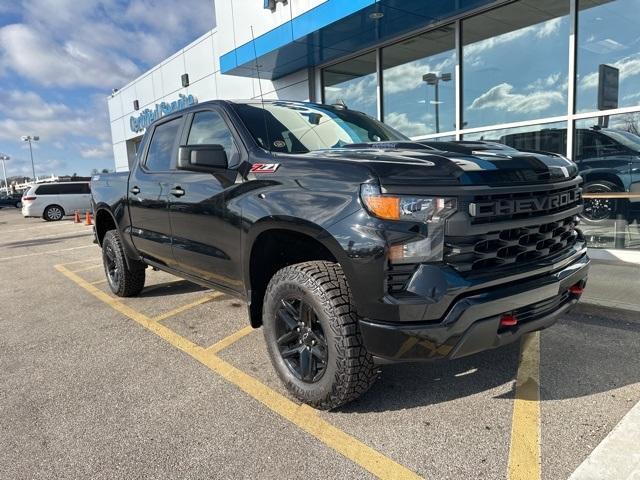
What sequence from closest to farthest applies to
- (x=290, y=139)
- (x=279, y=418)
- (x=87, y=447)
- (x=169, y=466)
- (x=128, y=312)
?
(x=169, y=466), (x=87, y=447), (x=279, y=418), (x=290, y=139), (x=128, y=312)

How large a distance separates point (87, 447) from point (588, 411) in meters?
2.80

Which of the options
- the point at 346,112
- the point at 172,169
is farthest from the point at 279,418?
the point at 346,112

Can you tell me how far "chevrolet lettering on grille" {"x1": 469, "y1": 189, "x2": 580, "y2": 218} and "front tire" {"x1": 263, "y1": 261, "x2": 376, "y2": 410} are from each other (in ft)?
2.59

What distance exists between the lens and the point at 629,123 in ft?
21.0

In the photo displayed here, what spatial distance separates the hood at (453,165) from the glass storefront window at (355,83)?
292 inches

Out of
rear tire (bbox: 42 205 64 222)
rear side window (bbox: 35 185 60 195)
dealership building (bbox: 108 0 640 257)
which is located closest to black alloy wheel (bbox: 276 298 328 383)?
dealership building (bbox: 108 0 640 257)

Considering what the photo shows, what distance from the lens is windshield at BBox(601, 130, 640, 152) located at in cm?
630

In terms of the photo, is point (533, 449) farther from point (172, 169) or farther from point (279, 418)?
point (172, 169)

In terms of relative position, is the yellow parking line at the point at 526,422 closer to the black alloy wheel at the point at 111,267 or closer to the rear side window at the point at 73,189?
the black alloy wheel at the point at 111,267

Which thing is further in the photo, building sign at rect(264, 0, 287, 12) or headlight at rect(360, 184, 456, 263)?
building sign at rect(264, 0, 287, 12)

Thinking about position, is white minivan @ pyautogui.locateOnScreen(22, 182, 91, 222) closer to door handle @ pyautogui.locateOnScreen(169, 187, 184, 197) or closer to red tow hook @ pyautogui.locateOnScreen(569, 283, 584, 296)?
door handle @ pyautogui.locateOnScreen(169, 187, 184, 197)

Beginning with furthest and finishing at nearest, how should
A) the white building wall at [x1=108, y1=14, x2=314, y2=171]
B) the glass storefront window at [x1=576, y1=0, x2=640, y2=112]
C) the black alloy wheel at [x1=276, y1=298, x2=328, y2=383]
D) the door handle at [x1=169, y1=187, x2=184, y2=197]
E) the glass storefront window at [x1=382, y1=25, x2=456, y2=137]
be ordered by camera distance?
the white building wall at [x1=108, y1=14, x2=314, y2=171]
the glass storefront window at [x1=382, y1=25, x2=456, y2=137]
the glass storefront window at [x1=576, y1=0, x2=640, y2=112]
the door handle at [x1=169, y1=187, x2=184, y2=197]
the black alloy wheel at [x1=276, y1=298, x2=328, y2=383]

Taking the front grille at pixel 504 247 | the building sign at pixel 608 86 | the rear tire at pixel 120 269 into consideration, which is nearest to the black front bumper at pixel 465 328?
the front grille at pixel 504 247

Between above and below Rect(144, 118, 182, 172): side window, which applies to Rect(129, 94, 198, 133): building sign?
above
